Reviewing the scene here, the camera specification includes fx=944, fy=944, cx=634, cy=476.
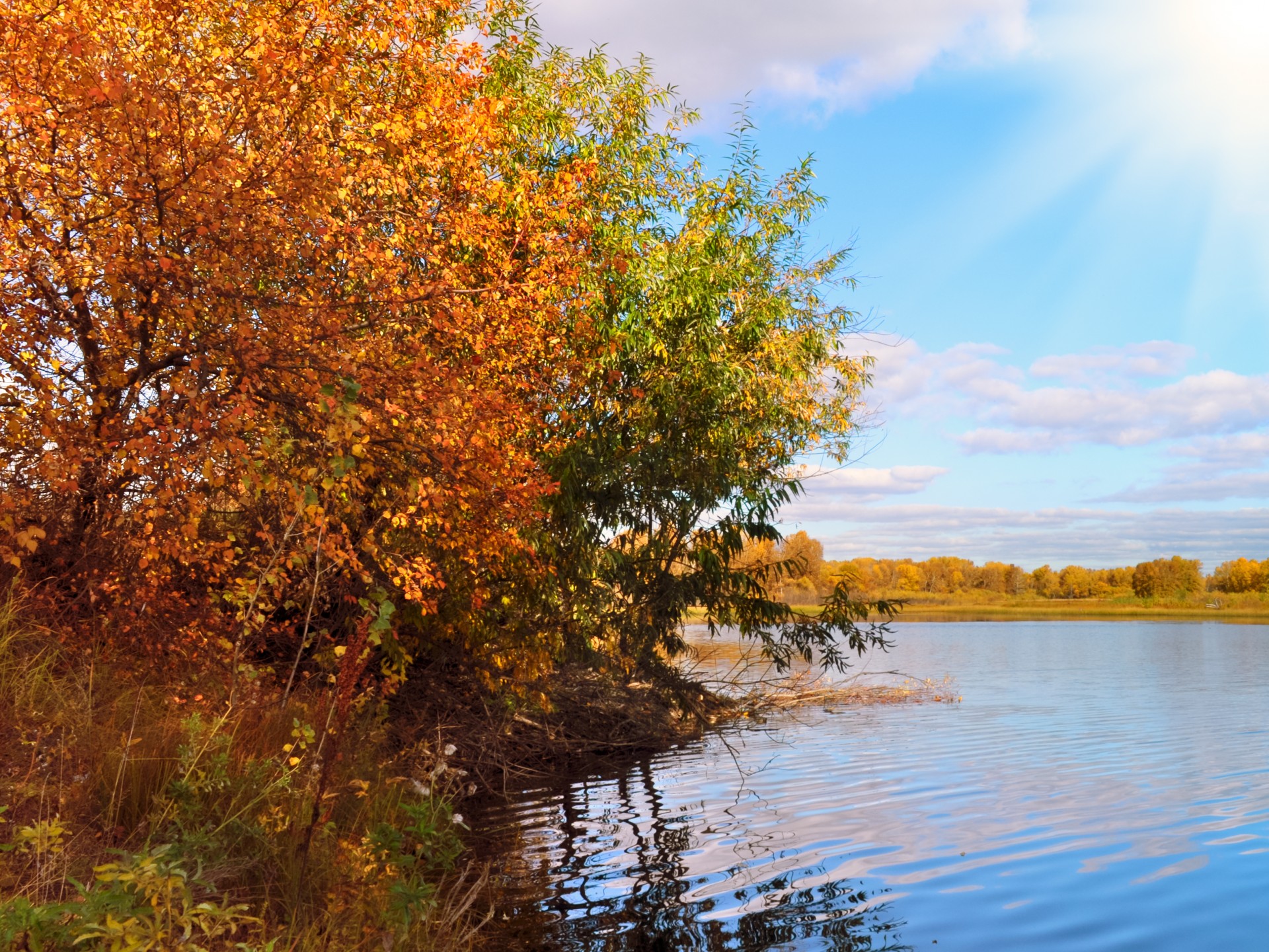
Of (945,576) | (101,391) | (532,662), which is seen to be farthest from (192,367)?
(945,576)

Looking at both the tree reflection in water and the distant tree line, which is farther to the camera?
the distant tree line

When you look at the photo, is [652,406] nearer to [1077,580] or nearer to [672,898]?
[672,898]

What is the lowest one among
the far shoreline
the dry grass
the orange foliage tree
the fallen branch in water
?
the far shoreline

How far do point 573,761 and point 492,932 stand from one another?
9606mm

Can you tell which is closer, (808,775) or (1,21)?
(1,21)

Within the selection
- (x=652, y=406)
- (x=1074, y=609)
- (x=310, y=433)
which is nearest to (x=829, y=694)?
(x=652, y=406)

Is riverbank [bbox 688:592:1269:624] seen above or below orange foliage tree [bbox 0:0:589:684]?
below

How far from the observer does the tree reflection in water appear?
25.9 ft

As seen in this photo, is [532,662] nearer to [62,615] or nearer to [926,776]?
[62,615]

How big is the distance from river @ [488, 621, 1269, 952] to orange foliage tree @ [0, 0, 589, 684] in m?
3.61

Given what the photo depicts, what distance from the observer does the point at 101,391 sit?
8.65 m

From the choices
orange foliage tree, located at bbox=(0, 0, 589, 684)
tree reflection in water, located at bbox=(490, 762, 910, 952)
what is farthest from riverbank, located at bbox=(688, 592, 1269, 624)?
orange foliage tree, located at bbox=(0, 0, 589, 684)

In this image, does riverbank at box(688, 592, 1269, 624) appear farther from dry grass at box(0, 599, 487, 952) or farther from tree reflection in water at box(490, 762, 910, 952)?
dry grass at box(0, 599, 487, 952)

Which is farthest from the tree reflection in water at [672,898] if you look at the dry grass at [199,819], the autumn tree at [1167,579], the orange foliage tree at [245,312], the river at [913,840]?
the autumn tree at [1167,579]
